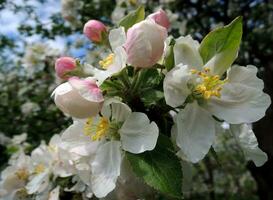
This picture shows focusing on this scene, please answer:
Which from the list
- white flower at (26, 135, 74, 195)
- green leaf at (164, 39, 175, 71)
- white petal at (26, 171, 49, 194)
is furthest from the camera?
white petal at (26, 171, 49, 194)

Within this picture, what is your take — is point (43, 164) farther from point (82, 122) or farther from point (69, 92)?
point (69, 92)

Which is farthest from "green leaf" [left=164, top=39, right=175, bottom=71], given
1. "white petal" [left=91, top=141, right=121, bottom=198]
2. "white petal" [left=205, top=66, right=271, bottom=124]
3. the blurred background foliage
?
the blurred background foliage

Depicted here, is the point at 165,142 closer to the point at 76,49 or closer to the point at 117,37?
the point at 117,37

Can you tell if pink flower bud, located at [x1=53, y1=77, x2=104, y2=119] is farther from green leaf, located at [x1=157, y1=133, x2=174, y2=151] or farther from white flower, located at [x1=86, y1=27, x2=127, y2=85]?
green leaf, located at [x1=157, y1=133, x2=174, y2=151]

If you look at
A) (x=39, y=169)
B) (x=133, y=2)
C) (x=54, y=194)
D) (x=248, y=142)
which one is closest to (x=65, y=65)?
(x=248, y=142)

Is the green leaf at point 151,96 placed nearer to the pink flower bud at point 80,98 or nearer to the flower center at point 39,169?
the pink flower bud at point 80,98

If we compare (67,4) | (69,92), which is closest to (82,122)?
(69,92)
